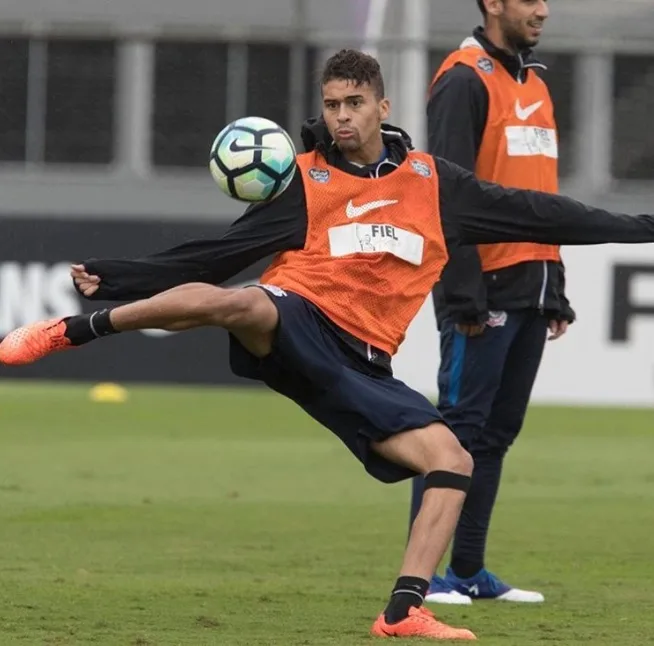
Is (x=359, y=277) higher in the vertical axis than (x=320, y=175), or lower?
lower

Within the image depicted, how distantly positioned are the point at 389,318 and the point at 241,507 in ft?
12.6

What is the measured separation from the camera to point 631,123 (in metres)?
20.8

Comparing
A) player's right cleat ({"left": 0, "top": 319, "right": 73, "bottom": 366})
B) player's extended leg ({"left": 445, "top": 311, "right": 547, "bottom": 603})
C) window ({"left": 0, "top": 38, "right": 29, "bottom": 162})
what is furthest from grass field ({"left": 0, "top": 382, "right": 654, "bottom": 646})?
window ({"left": 0, "top": 38, "right": 29, "bottom": 162})

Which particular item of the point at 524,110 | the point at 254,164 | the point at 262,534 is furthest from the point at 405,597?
the point at 262,534

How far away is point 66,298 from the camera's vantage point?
56.7 ft

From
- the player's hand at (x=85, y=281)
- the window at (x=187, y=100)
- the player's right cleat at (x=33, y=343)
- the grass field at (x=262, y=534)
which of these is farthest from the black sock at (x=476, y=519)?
the window at (x=187, y=100)

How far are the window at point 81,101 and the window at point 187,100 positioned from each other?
59cm

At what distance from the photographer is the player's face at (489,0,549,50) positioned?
279 inches

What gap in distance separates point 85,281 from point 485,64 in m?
1.95

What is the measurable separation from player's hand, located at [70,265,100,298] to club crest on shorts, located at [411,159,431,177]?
1.15 m

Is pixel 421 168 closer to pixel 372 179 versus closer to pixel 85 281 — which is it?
pixel 372 179

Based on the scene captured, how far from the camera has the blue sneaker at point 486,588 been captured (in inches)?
273

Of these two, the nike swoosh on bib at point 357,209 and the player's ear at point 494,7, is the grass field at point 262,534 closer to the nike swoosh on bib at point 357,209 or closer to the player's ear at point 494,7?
the nike swoosh on bib at point 357,209

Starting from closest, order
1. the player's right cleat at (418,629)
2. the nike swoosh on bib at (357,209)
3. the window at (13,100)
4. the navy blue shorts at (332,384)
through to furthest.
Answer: the player's right cleat at (418,629), the navy blue shorts at (332,384), the nike swoosh on bib at (357,209), the window at (13,100)
